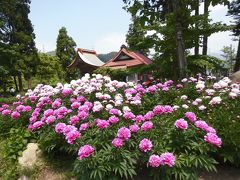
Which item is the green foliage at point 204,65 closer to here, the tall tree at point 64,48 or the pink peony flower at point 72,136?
the pink peony flower at point 72,136

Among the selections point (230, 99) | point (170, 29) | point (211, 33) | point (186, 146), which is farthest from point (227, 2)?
point (186, 146)

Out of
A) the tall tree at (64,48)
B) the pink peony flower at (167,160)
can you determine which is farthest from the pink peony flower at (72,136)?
the tall tree at (64,48)

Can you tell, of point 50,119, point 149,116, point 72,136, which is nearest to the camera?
point 72,136

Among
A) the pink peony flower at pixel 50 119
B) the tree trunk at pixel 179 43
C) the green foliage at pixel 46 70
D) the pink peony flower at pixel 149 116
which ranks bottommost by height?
the green foliage at pixel 46 70

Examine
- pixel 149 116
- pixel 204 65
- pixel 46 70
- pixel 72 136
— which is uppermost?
pixel 204 65

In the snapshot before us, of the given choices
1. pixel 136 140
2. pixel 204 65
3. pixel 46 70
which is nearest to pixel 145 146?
pixel 136 140

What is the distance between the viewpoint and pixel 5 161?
5531 millimetres

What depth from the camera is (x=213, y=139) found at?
3.77m

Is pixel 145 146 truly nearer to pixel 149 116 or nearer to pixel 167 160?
pixel 167 160

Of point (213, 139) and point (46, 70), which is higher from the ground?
point (213, 139)

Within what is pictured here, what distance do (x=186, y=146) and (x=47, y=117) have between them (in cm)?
241

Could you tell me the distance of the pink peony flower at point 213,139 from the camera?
374 centimetres

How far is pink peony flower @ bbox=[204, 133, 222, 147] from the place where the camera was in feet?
12.3

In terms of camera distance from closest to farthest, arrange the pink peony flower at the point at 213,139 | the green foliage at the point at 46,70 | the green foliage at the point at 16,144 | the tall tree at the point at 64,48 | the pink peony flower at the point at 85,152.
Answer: the pink peony flower at the point at 85,152, the pink peony flower at the point at 213,139, the green foliage at the point at 16,144, the green foliage at the point at 46,70, the tall tree at the point at 64,48
